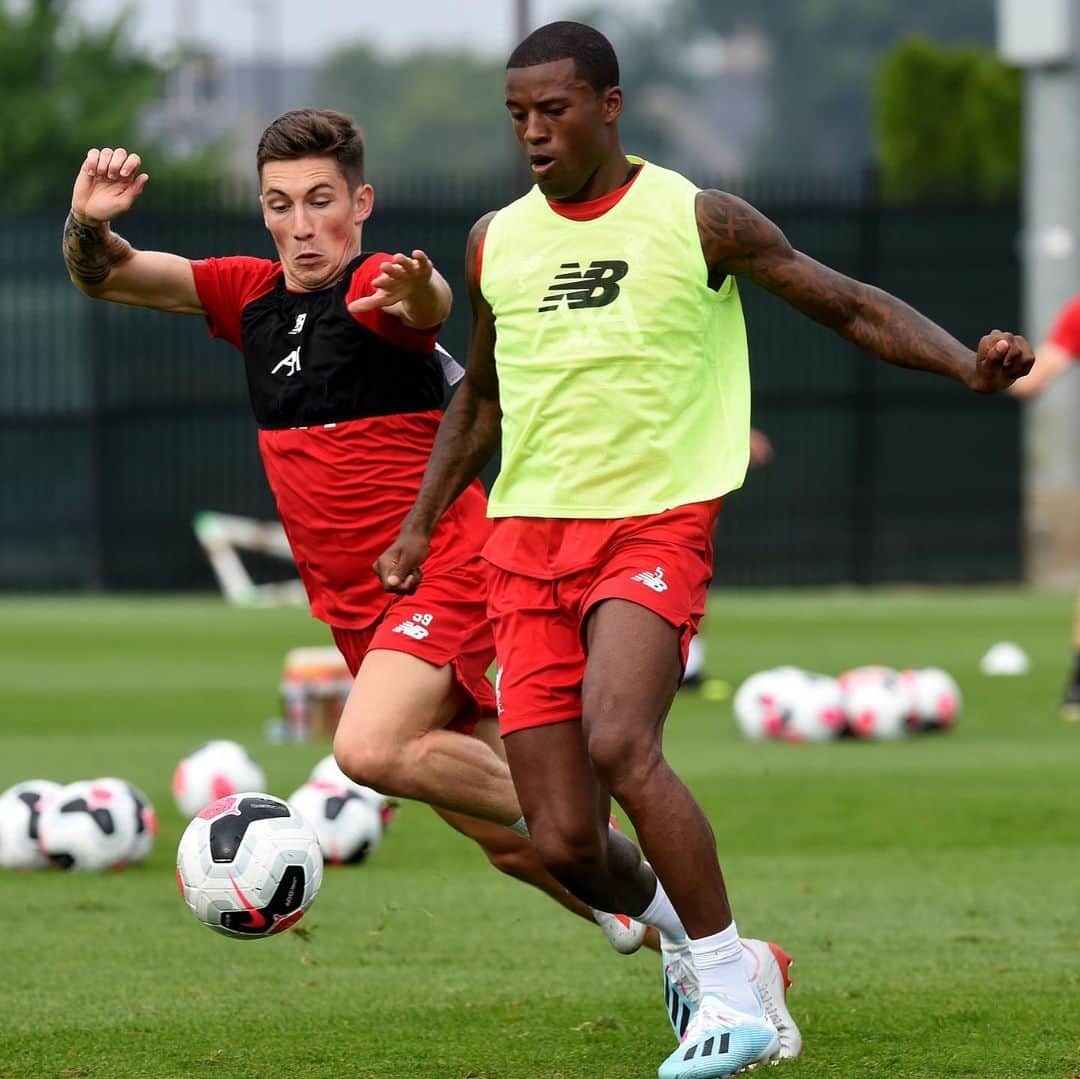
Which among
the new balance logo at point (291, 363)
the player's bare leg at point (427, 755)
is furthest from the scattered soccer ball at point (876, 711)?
the new balance logo at point (291, 363)

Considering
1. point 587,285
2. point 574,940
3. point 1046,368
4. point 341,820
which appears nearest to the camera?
point 587,285

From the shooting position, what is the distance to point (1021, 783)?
1115 cm

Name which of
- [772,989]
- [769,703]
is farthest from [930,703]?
[772,989]

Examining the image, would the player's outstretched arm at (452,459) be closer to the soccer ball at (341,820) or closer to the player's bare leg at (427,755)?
the player's bare leg at (427,755)

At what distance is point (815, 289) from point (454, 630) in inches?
58.8

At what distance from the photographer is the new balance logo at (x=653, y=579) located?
569 cm

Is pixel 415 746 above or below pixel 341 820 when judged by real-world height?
above

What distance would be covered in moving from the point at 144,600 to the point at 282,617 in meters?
2.81

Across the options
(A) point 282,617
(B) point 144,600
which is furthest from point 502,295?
(B) point 144,600

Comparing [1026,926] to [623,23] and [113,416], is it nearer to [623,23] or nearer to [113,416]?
[113,416]

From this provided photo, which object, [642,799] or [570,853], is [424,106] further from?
[642,799]

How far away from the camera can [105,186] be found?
677 cm

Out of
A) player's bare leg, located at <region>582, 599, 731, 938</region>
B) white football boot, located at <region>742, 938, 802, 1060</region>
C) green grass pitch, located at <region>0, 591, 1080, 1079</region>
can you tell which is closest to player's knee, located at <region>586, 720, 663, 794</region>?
player's bare leg, located at <region>582, 599, 731, 938</region>

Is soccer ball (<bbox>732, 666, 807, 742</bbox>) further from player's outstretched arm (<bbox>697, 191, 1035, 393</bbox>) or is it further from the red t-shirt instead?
player's outstretched arm (<bbox>697, 191, 1035, 393</bbox>)
